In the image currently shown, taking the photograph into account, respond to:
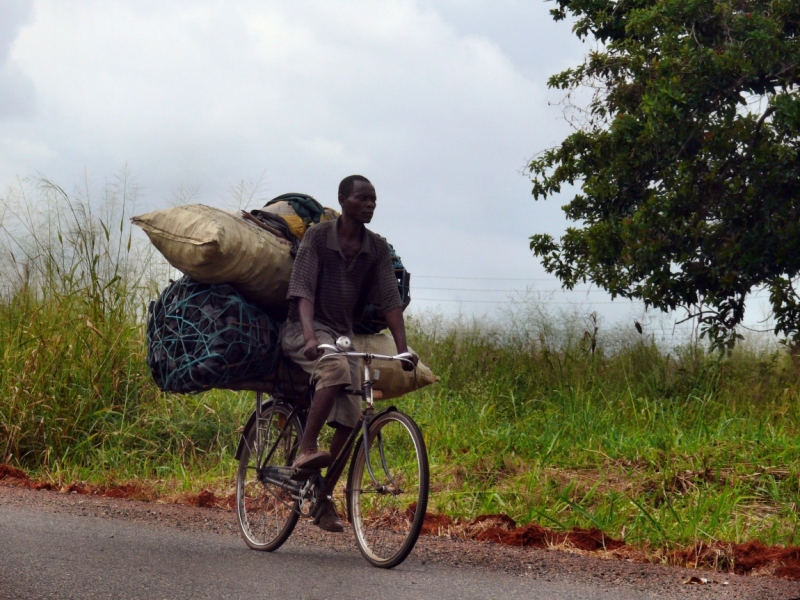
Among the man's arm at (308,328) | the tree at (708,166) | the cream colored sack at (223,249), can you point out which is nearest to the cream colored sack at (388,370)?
the cream colored sack at (223,249)

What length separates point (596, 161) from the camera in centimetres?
1177

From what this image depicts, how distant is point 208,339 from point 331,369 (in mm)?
746

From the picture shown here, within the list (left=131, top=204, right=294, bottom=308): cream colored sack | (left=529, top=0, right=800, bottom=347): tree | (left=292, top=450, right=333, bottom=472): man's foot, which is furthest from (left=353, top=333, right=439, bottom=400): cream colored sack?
(left=529, top=0, right=800, bottom=347): tree

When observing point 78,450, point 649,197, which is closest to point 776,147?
point 649,197

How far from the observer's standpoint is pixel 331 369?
5.34 metres

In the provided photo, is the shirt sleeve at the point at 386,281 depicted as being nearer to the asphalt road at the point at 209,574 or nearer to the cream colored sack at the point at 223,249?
the cream colored sack at the point at 223,249

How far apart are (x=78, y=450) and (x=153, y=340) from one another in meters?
3.98

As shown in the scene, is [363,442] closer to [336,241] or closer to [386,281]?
[386,281]

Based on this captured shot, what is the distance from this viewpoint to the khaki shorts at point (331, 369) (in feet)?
17.5

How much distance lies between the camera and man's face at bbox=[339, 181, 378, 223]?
5526mm

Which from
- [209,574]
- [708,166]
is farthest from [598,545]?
[708,166]

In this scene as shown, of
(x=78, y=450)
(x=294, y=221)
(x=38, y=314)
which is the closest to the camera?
(x=294, y=221)

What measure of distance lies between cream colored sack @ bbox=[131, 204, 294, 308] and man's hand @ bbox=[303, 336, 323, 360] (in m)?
0.61

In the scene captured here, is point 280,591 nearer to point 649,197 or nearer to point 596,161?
point 649,197
